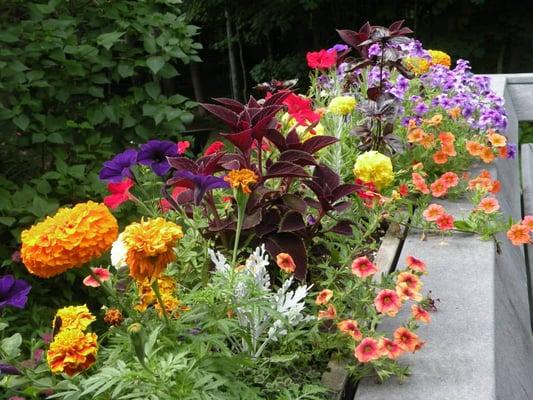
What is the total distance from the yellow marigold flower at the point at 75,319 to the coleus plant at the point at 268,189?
41 cm

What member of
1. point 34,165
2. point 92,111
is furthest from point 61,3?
point 34,165

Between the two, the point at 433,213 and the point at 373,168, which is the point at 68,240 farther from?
the point at 433,213

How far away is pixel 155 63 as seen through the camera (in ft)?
9.68

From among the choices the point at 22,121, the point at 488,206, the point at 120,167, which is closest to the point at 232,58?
the point at 22,121

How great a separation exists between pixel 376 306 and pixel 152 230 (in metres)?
0.54

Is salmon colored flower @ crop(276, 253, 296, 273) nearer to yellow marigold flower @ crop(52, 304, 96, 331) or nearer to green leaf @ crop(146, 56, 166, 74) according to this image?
yellow marigold flower @ crop(52, 304, 96, 331)

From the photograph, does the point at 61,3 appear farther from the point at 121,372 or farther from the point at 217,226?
the point at 121,372

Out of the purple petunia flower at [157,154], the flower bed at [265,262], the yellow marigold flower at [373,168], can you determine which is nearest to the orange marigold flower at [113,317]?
the flower bed at [265,262]

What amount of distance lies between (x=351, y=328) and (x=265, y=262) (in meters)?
0.23

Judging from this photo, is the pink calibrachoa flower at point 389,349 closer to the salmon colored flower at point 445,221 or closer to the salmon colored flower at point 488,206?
the salmon colored flower at point 445,221

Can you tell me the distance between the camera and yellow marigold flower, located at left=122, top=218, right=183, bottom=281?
113cm

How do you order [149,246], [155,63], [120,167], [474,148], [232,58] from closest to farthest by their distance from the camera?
[149,246], [120,167], [474,148], [155,63], [232,58]

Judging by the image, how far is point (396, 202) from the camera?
2.14 meters

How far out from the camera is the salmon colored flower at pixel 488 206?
2.00m
